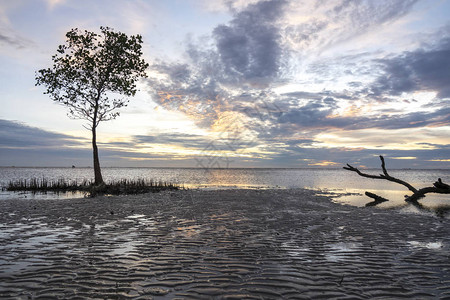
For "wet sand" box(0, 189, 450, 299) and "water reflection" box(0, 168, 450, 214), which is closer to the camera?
"wet sand" box(0, 189, 450, 299)

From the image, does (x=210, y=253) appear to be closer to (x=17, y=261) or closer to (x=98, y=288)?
(x=98, y=288)

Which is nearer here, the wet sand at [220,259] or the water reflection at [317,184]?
the wet sand at [220,259]

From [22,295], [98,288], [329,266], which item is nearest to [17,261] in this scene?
[22,295]

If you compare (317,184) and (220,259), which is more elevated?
(220,259)

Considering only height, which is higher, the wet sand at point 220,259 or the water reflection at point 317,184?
the wet sand at point 220,259

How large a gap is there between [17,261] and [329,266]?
743cm

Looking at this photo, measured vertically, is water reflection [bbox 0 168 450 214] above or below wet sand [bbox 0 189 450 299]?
below

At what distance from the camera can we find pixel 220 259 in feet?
22.7

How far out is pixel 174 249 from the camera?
25.5 feet

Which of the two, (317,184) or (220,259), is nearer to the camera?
(220,259)

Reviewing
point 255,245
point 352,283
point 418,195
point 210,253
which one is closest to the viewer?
point 352,283

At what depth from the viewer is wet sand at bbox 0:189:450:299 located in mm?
5074

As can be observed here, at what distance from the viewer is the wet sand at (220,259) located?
16.6 feet

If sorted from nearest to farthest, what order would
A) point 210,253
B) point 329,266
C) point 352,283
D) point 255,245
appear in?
point 352,283
point 329,266
point 210,253
point 255,245
